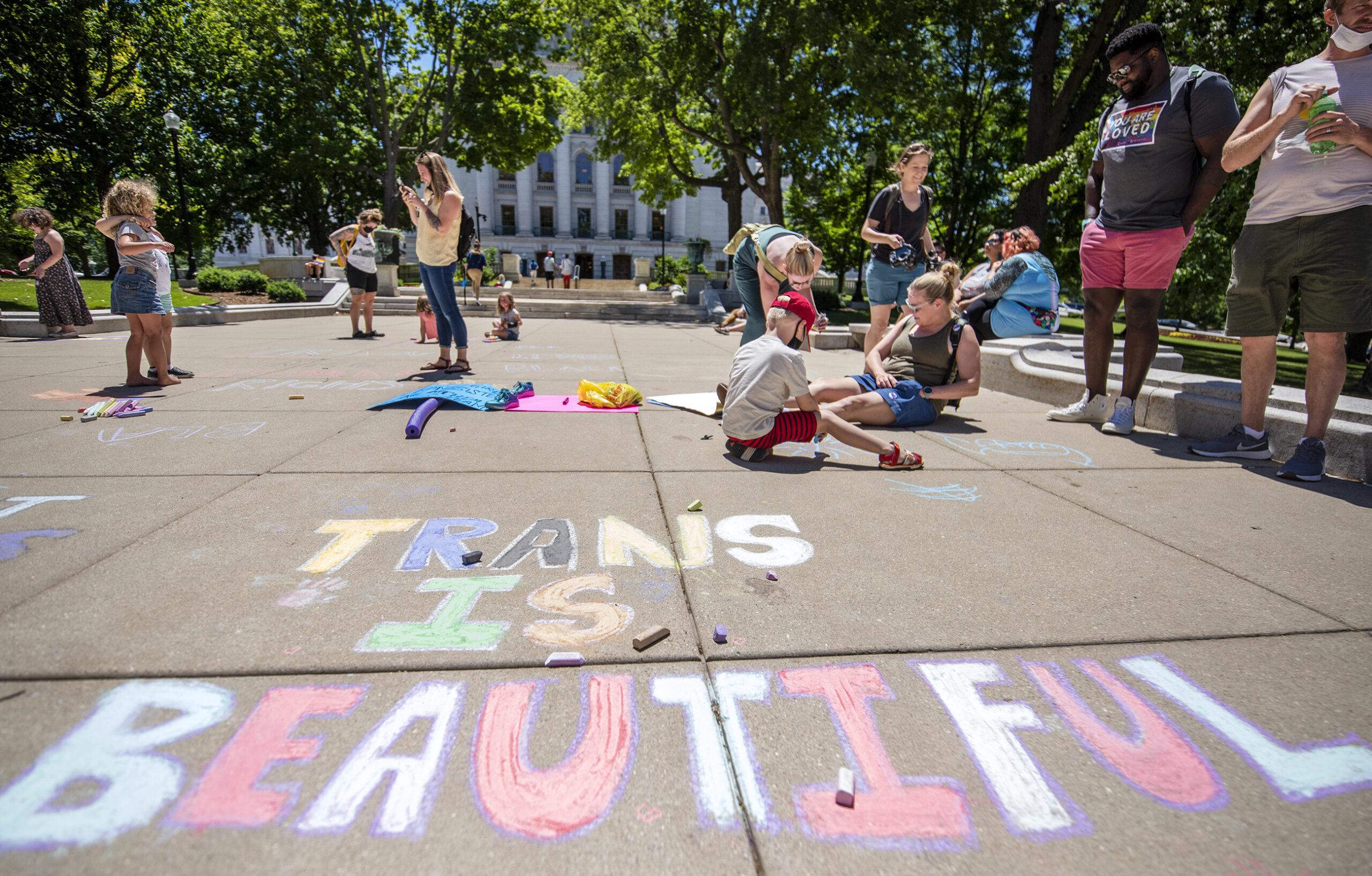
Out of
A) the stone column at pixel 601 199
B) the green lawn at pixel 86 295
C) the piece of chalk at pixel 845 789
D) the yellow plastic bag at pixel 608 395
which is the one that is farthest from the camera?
the stone column at pixel 601 199

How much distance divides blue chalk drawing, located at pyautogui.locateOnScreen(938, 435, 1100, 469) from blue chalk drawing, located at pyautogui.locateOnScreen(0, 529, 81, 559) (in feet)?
15.7

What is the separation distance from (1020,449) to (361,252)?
9.94 meters

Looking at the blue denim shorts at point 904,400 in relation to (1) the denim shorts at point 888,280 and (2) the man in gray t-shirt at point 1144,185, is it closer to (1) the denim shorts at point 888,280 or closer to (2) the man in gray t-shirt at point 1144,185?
(2) the man in gray t-shirt at point 1144,185

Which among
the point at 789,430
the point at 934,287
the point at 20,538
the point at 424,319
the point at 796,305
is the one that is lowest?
the point at 20,538

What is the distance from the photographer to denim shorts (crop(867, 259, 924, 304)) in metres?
7.02

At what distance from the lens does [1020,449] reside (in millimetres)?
4773

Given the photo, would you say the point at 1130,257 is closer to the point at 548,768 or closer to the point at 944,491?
the point at 944,491

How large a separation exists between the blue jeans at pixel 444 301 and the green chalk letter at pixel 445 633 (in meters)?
5.16

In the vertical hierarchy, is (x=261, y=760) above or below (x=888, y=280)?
below

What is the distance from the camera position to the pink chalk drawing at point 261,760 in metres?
1.42

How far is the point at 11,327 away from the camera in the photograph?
11062mm

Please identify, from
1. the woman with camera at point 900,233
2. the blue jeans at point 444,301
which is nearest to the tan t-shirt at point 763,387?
the woman with camera at point 900,233

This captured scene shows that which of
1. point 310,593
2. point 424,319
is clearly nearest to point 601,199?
point 424,319

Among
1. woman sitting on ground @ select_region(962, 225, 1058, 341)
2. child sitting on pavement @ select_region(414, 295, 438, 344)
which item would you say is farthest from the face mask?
child sitting on pavement @ select_region(414, 295, 438, 344)
